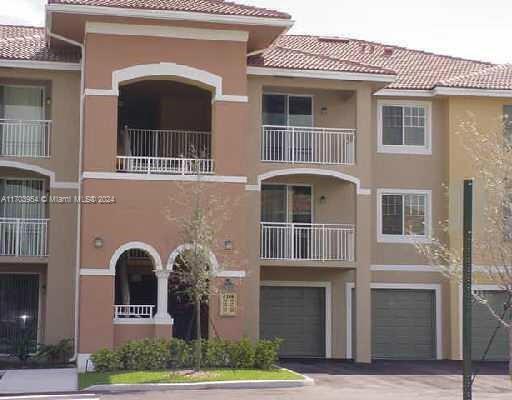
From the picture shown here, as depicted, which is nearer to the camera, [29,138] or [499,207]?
[499,207]

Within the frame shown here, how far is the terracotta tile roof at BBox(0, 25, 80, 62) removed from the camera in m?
28.1

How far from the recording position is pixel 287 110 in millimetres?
30562

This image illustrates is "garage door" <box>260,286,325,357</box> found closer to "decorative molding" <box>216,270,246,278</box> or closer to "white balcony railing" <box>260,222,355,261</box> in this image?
"white balcony railing" <box>260,222,355,261</box>

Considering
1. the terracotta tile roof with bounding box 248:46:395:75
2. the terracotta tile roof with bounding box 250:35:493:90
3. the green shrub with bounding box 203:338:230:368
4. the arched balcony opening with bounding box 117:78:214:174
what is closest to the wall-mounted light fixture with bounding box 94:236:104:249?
the arched balcony opening with bounding box 117:78:214:174

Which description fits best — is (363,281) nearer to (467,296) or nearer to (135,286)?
(135,286)

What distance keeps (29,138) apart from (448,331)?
1434 centimetres

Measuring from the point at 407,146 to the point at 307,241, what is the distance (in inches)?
194

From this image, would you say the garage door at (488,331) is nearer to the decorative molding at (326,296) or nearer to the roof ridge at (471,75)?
the decorative molding at (326,296)

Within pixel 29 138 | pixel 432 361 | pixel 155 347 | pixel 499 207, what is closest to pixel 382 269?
pixel 432 361

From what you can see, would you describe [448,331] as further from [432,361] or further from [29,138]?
[29,138]

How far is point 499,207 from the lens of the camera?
17156 millimetres

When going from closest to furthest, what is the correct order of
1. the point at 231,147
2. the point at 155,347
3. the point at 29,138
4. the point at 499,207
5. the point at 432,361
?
the point at 499,207 < the point at 155,347 < the point at 231,147 < the point at 29,138 < the point at 432,361

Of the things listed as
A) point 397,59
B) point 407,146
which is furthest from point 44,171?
point 397,59

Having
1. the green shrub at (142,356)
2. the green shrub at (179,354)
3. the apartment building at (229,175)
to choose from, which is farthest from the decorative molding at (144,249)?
the green shrub at (142,356)
